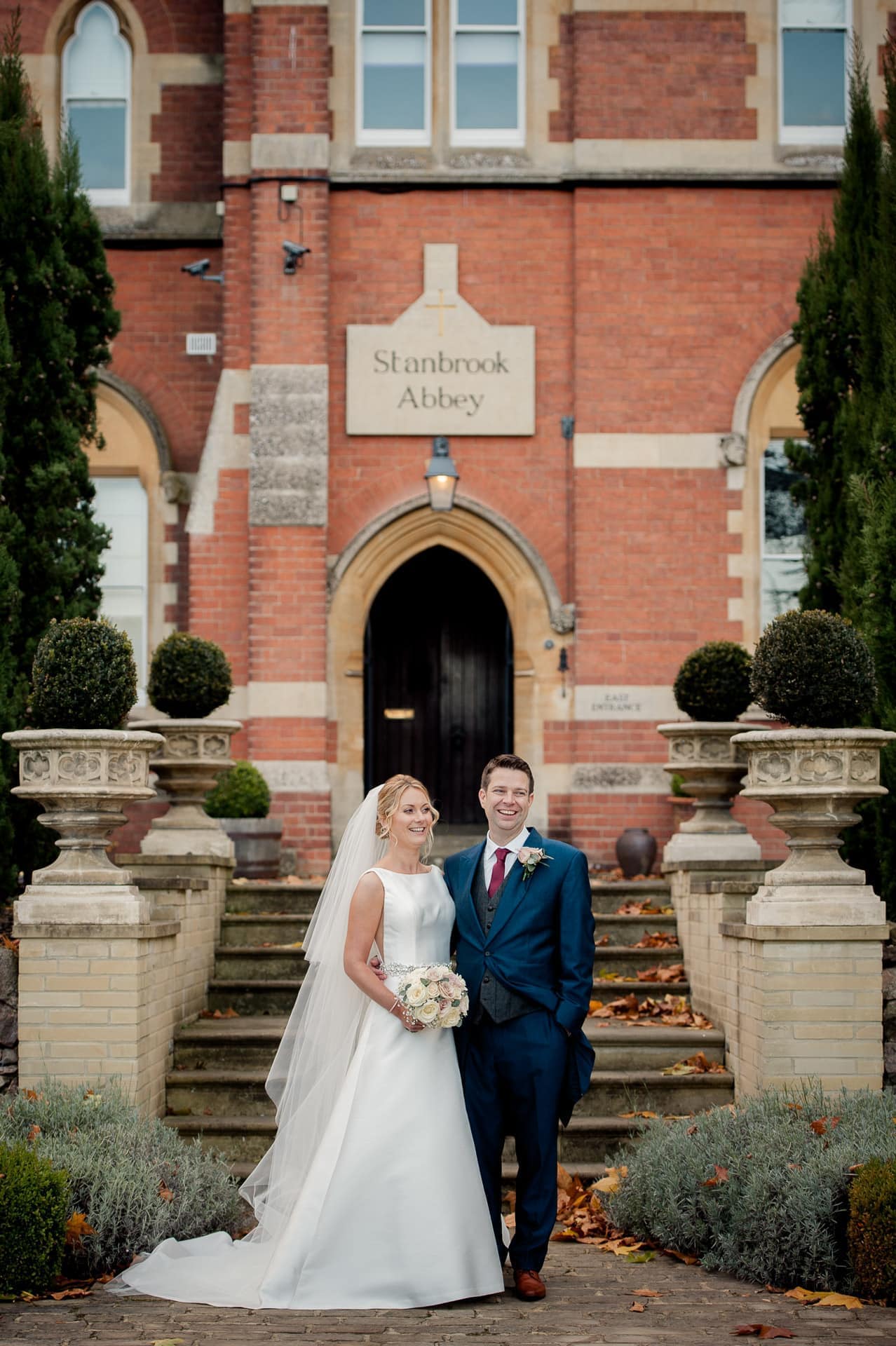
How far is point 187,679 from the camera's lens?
33.6ft

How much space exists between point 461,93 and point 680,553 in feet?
14.8

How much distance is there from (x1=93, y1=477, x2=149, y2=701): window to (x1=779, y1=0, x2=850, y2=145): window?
21.7ft

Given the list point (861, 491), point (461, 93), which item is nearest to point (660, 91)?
point (461, 93)

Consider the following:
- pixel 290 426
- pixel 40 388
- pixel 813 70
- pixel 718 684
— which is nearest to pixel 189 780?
pixel 40 388

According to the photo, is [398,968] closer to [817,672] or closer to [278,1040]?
[278,1040]

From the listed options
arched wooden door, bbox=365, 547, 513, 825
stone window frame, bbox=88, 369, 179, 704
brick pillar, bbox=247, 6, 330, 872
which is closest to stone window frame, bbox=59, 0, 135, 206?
brick pillar, bbox=247, 6, 330, 872

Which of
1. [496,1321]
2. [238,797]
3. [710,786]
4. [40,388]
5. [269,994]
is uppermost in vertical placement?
[40,388]

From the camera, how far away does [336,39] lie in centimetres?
1375

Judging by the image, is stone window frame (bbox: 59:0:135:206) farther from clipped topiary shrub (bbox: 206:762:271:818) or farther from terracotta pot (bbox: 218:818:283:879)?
terracotta pot (bbox: 218:818:283:879)

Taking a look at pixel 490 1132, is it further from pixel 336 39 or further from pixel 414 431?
pixel 336 39

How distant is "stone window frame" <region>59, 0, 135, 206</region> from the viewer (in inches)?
563

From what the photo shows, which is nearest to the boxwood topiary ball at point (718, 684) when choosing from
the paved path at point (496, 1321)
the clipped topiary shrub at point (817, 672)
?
the clipped topiary shrub at point (817, 672)

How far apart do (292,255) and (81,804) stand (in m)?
6.79

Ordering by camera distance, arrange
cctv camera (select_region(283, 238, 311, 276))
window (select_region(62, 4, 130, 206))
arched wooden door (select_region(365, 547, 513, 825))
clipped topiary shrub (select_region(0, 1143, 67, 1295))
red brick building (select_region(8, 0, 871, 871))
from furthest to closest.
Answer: arched wooden door (select_region(365, 547, 513, 825))
window (select_region(62, 4, 130, 206))
red brick building (select_region(8, 0, 871, 871))
cctv camera (select_region(283, 238, 311, 276))
clipped topiary shrub (select_region(0, 1143, 67, 1295))
